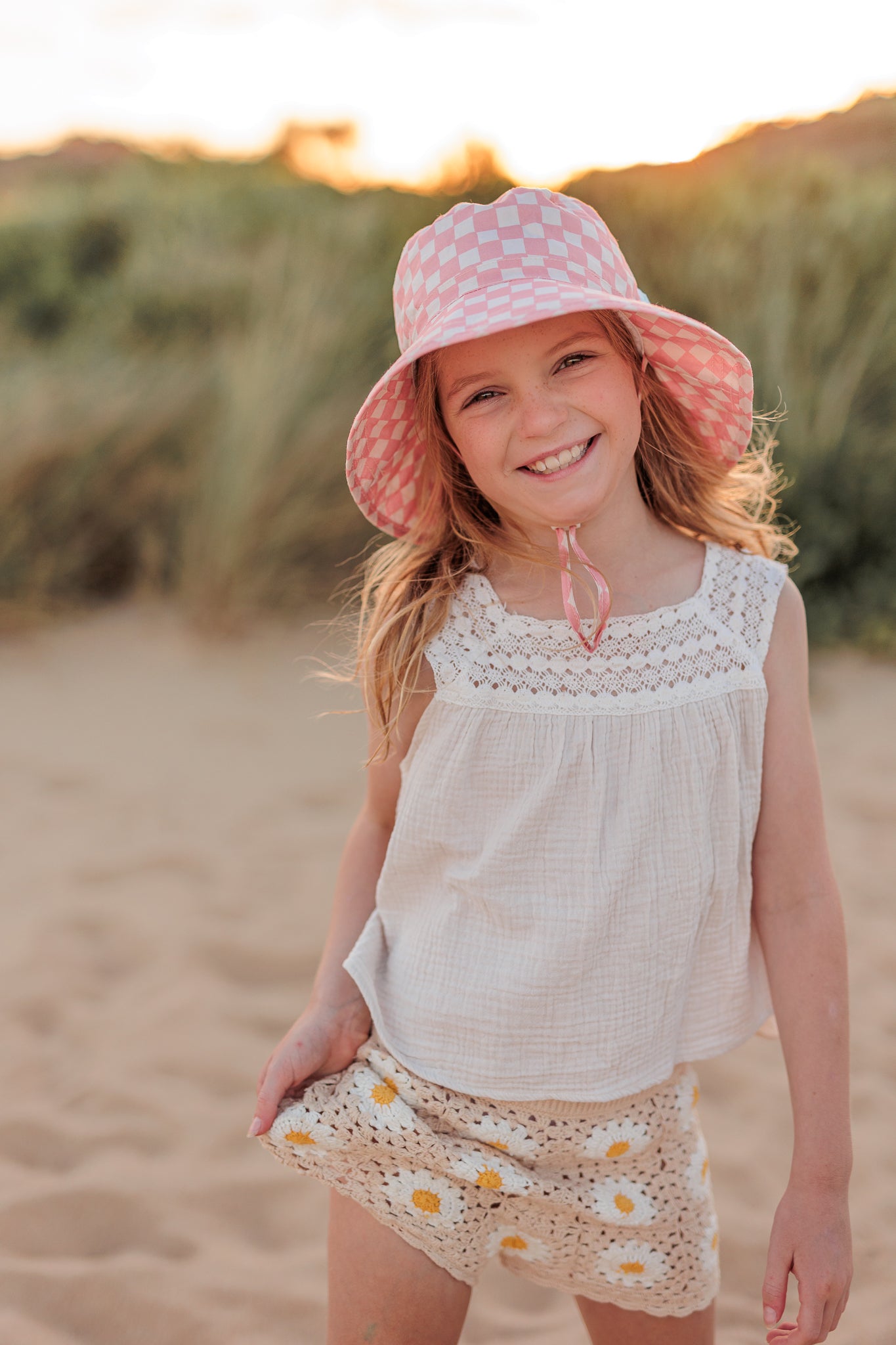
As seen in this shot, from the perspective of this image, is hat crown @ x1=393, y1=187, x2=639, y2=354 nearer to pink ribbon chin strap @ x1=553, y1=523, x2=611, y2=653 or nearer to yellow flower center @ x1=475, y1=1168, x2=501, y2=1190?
pink ribbon chin strap @ x1=553, y1=523, x2=611, y2=653

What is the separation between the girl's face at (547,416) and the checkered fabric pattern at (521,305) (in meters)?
0.06

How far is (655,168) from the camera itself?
286 inches

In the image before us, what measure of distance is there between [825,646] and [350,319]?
2935 mm

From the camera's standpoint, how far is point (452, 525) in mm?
1677

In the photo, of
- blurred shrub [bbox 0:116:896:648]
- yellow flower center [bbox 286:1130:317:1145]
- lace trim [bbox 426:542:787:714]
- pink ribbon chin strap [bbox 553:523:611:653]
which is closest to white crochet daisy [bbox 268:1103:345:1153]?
yellow flower center [bbox 286:1130:317:1145]

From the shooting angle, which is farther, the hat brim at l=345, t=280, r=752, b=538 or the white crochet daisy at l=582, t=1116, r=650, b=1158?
the white crochet daisy at l=582, t=1116, r=650, b=1158

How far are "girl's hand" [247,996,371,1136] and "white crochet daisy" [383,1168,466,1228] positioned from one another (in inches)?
7.3

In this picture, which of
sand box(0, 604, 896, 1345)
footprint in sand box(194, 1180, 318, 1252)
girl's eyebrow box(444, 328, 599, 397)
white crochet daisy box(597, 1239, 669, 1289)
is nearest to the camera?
girl's eyebrow box(444, 328, 599, 397)

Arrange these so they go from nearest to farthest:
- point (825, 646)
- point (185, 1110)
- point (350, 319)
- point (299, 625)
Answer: point (185, 1110)
point (825, 646)
point (299, 625)
point (350, 319)

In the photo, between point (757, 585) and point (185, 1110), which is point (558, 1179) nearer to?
point (757, 585)

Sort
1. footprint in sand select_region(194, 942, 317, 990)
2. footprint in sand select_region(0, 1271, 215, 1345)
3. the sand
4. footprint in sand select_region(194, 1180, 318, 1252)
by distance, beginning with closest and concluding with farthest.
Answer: footprint in sand select_region(0, 1271, 215, 1345), the sand, footprint in sand select_region(194, 1180, 318, 1252), footprint in sand select_region(194, 942, 317, 990)

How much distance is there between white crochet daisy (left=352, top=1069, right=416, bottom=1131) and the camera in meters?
1.45

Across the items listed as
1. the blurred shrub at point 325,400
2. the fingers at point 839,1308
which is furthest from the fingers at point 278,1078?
the blurred shrub at point 325,400

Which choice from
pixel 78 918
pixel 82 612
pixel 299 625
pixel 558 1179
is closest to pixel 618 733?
pixel 558 1179
